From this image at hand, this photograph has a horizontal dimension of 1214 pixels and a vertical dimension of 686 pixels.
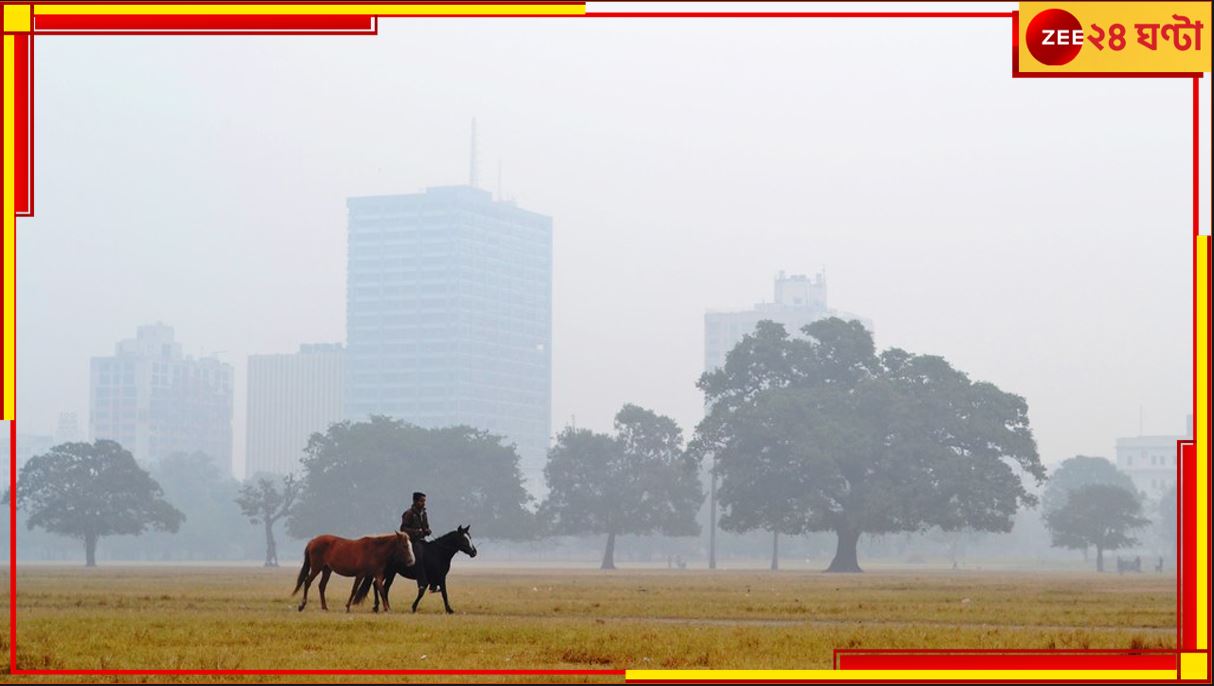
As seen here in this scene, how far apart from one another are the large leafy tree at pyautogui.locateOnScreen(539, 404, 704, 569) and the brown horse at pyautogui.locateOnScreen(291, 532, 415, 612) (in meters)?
96.1

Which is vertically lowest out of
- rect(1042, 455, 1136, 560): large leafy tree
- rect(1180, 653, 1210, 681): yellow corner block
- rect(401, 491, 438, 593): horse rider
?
rect(1042, 455, 1136, 560): large leafy tree

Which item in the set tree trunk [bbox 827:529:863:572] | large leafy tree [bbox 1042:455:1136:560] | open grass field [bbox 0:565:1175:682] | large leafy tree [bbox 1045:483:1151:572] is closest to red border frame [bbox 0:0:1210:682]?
open grass field [bbox 0:565:1175:682]

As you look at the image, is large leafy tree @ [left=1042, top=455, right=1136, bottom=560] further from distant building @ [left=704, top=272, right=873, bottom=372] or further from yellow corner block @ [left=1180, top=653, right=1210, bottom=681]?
yellow corner block @ [left=1180, top=653, right=1210, bottom=681]

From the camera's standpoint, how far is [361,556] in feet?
104

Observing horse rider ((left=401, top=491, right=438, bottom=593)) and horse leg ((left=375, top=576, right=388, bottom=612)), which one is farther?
horse leg ((left=375, top=576, right=388, bottom=612))

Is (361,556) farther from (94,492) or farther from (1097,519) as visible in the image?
(94,492)

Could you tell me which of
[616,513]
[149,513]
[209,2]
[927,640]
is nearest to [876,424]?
[616,513]

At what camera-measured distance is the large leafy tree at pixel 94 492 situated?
133500 millimetres

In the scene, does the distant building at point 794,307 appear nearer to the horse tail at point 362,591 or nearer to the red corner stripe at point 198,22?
the horse tail at point 362,591

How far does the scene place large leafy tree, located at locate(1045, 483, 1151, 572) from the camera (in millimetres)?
131500

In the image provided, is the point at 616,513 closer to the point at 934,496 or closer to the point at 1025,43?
the point at 934,496

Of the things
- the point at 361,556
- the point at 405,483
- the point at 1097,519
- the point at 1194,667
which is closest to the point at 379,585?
the point at 361,556

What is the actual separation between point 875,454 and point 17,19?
318 feet

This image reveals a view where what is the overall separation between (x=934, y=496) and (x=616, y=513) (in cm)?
3109
